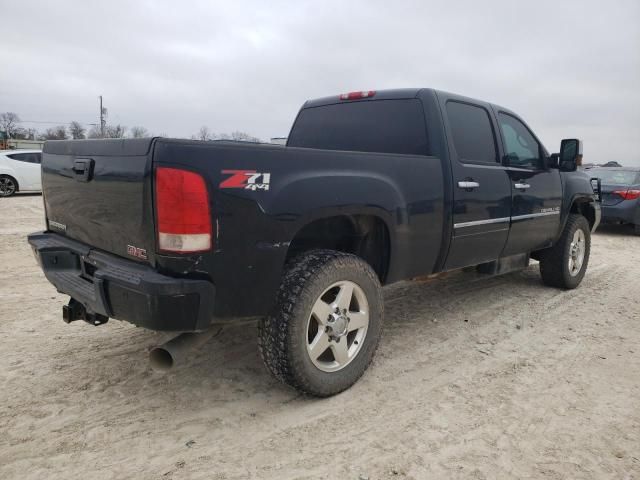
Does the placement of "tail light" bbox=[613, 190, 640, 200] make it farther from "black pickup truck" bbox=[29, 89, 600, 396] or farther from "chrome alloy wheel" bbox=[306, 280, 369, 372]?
"chrome alloy wheel" bbox=[306, 280, 369, 372]

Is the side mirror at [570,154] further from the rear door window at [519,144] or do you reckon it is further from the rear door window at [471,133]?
the rear door window at [471,133]

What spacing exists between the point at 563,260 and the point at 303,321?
3.82 metres

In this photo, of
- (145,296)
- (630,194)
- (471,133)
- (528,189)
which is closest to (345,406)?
(145,296)

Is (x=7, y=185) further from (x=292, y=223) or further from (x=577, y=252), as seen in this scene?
(x=577, y=252)

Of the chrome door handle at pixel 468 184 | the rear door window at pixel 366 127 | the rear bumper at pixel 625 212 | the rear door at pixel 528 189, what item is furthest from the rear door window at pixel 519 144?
the rear bumper at pixel 625 212


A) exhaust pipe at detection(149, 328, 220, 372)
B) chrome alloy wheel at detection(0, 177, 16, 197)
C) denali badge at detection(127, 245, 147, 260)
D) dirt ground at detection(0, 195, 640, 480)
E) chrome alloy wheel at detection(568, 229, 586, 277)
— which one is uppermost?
denali badge at detection(127, 245, 147, 260)

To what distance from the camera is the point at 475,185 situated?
3.69 metres

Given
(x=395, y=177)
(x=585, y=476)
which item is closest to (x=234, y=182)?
(x=395, y=177)

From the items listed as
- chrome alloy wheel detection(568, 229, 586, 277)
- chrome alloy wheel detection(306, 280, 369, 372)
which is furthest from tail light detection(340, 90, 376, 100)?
chrome alloy wheel detection(568, 229, 586, 277)

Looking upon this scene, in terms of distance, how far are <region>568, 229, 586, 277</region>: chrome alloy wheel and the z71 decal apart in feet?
14.0

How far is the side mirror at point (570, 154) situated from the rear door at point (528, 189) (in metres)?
0.13

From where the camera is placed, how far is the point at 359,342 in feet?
9.77

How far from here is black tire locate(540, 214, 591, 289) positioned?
521 cm

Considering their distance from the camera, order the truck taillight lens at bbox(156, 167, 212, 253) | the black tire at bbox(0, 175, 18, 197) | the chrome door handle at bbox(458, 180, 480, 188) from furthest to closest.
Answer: the black tire at bbox(0, 175, 18, 197)
the chrome door handle at bbox(458, 180, 480, 188)
the truck taillight lens at bbox(156, 167, 212, 253)
